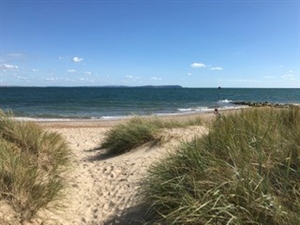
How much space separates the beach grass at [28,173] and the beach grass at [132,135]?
2.54 m

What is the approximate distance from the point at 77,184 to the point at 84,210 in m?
1.27

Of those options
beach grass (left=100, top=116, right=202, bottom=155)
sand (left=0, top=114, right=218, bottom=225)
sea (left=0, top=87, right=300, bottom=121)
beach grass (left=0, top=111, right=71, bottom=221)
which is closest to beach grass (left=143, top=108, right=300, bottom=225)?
sand (left=0, top=114, right=218, bottom=225)

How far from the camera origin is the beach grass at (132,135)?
9.68 metres

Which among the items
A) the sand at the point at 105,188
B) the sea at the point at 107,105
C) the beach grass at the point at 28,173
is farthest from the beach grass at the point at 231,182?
the sea at the point at 107,105

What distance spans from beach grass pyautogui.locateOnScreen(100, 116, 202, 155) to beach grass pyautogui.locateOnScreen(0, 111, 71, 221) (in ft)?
8.34

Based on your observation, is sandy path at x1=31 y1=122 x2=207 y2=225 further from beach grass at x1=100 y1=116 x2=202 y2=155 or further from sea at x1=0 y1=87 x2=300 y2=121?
sea at x1=0 y1=87 x2=300 y2=121

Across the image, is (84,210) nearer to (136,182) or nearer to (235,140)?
(136,182)

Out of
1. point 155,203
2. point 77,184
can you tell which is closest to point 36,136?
point 77,184

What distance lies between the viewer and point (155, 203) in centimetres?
434

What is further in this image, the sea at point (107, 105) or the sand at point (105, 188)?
the sea at point (107, 105)

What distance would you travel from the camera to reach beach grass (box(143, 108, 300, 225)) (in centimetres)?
350

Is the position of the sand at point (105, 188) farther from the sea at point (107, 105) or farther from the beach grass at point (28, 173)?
the sea at point (107, 105)

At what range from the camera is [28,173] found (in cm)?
503

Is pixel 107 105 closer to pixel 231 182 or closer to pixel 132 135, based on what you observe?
pixel 132 135
